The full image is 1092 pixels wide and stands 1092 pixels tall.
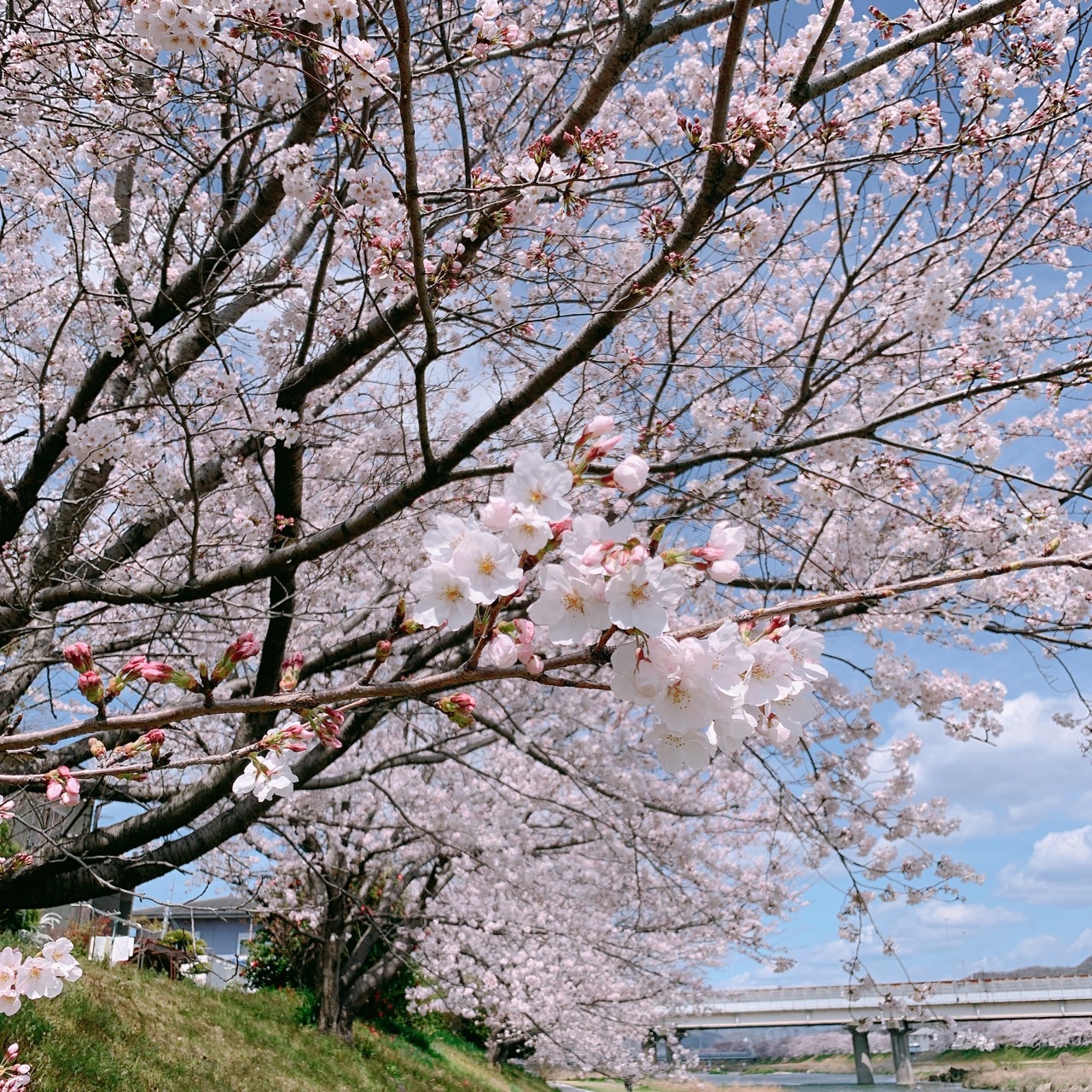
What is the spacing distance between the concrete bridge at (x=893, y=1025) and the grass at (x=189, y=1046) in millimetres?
12035

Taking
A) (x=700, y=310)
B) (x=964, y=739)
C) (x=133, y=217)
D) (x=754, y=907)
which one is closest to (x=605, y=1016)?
(x=754, y=907)

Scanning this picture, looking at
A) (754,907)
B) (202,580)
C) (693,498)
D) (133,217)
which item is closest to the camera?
(202,580)

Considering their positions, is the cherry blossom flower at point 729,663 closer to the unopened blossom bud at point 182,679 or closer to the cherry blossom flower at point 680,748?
the cherry blossom flower at point 680,748

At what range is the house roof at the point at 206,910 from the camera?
9.52 feet

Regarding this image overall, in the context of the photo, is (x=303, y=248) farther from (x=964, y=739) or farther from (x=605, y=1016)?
(x=605, y=1016)

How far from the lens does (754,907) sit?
10.1m

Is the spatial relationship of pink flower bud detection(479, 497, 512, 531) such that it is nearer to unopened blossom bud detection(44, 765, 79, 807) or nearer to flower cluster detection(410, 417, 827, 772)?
flower cluster detection(410, 417, 827, 772)

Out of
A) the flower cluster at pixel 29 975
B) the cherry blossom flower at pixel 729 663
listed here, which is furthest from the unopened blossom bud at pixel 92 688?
the flower cluster at pixel 29 975

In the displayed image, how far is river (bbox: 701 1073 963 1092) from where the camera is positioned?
3434 cm

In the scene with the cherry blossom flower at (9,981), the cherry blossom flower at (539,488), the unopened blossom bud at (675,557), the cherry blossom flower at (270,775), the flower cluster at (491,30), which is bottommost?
the cherry blossom flower at (9,981)

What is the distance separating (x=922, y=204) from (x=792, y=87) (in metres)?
2.83

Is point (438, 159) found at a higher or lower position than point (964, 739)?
higher

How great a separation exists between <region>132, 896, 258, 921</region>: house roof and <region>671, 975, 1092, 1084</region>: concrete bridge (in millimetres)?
11897

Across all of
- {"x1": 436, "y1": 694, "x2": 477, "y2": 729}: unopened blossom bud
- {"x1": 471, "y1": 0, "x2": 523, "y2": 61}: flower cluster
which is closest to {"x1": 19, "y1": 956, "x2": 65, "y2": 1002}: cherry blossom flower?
{"x1": 436, "y1": 694, "x2": 477, "y2": 729}: unopened blossom bud
